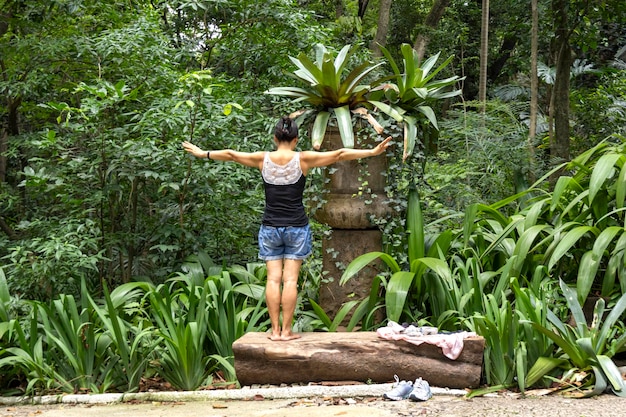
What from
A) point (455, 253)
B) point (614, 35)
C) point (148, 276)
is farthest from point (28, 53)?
point (614, 35)

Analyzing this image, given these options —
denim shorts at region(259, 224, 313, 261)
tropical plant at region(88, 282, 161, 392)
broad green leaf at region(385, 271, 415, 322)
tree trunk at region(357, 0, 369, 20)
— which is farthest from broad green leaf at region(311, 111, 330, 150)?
tree trunk at region(357, 0, 369, 20)

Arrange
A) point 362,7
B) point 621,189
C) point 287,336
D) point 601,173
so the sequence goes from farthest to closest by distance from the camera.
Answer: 1. point 362,7
2. point 601,173
3. point 621,189
4. point 287,336

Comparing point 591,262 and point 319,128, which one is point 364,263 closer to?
point 319,128

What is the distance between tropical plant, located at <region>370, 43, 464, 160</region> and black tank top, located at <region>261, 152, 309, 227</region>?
94cm

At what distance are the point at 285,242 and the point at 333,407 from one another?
121cm

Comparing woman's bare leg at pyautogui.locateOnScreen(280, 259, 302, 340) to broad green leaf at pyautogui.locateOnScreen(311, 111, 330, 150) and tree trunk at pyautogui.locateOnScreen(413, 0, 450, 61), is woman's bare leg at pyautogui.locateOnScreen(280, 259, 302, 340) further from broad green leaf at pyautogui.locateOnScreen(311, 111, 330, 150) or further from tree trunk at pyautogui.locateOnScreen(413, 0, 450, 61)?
tree trunk at pyautogui.locateOnScreen(413, 0, 450, 61)

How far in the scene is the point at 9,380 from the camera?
16.5 feet

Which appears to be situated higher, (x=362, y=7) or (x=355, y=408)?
(x=362, y=7)

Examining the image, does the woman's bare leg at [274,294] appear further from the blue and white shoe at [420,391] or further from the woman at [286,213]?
the blue and white shoe at [420,391]

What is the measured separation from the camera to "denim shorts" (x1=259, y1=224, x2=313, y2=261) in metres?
4.67

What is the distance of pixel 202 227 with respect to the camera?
644cm

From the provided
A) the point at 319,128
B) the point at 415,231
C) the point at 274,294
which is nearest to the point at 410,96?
the point at 319,128

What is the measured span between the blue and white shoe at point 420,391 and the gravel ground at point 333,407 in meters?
0.05

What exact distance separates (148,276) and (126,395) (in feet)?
6.17
